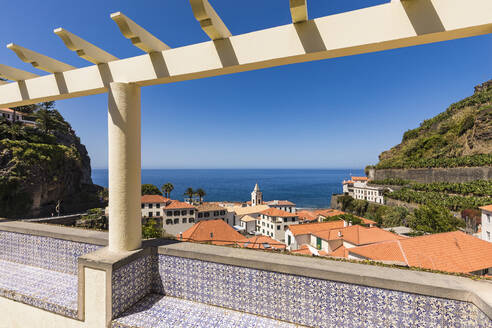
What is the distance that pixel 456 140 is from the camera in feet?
110

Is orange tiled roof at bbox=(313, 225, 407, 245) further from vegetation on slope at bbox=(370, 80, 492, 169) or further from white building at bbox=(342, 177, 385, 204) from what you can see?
white building at bbox=(342, 177, 385, 204)

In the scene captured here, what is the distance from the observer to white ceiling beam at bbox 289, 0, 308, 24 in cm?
153

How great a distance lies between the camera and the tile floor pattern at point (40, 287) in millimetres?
2320

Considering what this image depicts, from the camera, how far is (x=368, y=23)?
1611 millimetres

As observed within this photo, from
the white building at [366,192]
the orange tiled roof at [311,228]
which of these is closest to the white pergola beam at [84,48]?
the orange tiled roof at [311,228]

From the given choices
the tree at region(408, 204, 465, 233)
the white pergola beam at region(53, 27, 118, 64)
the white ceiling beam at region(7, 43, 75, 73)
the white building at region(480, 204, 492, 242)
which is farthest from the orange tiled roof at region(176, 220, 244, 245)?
the tree at region(408, 204, 465, 233)

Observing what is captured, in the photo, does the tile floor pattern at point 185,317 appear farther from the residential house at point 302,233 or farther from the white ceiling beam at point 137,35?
the residential house at point 302,233

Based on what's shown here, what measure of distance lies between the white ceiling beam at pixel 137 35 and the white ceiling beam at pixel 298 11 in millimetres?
1330

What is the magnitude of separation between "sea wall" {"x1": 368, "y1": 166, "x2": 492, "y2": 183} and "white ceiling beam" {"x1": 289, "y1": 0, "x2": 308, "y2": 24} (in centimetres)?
3542

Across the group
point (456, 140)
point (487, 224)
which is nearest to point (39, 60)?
point (487, 224)

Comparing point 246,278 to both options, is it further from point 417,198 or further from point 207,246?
point 417,198

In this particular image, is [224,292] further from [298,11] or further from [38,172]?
[38,172]

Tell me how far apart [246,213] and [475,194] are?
2851cm

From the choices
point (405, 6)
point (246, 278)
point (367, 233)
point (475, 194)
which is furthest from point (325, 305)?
point (475, 194)
